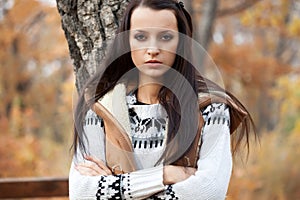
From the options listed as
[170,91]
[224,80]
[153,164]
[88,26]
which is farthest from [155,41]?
[224,80]

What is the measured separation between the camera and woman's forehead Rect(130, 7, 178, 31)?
6.00 feet

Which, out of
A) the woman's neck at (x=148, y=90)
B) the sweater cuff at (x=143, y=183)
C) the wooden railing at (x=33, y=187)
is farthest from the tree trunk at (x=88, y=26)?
→ the wooden railing at (x=33, y=187)

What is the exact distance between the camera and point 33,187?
3346 mm

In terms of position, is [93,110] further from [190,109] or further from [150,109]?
[190,109]

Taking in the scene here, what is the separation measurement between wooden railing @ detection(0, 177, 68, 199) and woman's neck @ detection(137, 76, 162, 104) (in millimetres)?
1502

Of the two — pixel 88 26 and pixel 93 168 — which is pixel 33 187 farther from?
pixel 93 168

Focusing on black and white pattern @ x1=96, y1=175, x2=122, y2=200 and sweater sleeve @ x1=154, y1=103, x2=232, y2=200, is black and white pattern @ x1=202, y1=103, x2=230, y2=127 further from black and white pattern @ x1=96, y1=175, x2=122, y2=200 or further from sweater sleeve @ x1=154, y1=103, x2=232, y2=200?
black and white pattern @ x1=96, y1=175, x2=122, y2=200

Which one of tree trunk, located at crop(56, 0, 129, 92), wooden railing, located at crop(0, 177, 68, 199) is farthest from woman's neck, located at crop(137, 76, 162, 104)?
wooden railing, located at crop(0, 177, 68, 199)

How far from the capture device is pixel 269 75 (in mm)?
9969

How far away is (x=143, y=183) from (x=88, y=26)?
2.54 ft

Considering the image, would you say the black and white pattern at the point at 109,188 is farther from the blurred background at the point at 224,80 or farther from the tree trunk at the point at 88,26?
the blurred background at the point at 224,80

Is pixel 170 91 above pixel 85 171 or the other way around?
above

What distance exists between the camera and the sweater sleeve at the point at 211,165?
177 centimetres

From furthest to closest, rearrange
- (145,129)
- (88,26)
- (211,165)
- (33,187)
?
(33,187)
(88,26)
(145,129)
(211,165)
